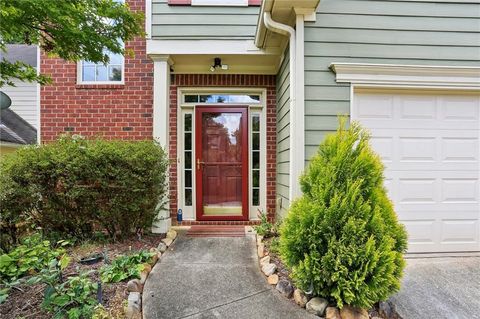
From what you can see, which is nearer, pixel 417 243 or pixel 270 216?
pixel 417 243

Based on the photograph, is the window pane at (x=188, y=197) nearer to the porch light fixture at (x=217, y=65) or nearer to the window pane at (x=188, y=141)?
the window pane at (x=188, y=141)

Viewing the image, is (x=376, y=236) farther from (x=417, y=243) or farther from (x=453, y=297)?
(x=417, y=243)

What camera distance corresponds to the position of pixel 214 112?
4453mm

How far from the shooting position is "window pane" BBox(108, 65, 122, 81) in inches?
173

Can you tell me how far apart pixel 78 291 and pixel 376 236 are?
220 centimetres

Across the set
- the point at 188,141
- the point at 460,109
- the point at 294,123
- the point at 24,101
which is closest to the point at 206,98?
the point at 188,141

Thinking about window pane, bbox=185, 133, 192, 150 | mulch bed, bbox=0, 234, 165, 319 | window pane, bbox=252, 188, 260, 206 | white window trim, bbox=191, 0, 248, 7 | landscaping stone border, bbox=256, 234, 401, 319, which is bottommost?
landscaping stone border, bbox=256, 234, 401, 319

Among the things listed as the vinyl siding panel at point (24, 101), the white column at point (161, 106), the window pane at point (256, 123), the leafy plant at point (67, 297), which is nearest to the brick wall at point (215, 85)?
the window pane at point (256, 123)

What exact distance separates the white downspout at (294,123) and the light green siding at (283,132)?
293 mm

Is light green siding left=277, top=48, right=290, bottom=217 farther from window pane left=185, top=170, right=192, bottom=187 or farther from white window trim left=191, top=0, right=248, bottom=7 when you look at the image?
window pane left=185, top=170, right=192, bottom=187

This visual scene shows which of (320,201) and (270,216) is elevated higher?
(320,201)

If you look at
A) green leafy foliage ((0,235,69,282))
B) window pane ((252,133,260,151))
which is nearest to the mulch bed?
green leafy foliage ((0,235,69,282))

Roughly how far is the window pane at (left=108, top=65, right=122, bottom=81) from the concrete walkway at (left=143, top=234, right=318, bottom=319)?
278cm

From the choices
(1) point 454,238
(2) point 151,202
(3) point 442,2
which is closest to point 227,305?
(2) point 151,202
